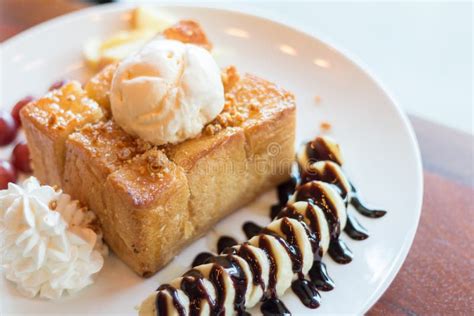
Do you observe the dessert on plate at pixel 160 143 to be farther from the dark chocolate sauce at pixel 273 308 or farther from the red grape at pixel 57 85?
the red grape at pixel 57 85

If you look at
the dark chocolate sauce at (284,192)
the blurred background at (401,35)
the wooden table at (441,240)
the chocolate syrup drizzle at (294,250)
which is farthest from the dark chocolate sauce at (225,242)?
the blurred background at (401,35)

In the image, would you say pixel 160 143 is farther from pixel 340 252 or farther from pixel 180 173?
pixel 340 252

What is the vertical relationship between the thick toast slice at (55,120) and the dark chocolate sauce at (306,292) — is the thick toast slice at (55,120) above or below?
above

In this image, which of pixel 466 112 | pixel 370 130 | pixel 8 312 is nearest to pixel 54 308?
pixel 8 312

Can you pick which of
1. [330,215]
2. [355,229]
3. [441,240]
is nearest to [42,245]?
[330,215]

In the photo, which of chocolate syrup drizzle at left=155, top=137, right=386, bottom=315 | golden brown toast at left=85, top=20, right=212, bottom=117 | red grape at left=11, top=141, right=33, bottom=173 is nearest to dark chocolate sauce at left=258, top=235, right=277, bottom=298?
chocolate syrup drizzle at left=155, top=137, right=386, bottom=315

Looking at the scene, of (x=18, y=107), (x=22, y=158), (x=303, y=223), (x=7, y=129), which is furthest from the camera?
(x=18, y=107)

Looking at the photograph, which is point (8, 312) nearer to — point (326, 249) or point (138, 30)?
point (326, 249)
